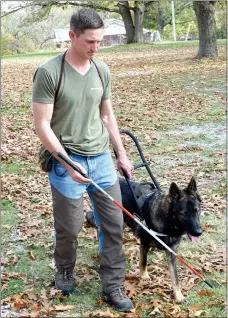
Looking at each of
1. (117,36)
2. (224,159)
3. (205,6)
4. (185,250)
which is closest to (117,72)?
(205,6)

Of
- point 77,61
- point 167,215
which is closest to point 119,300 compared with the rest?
point 167,215

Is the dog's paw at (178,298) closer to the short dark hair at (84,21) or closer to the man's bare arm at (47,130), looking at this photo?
the man's bare arm at (47,130)

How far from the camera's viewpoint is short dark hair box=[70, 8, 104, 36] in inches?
144

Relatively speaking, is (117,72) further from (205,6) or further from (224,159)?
(224,159)

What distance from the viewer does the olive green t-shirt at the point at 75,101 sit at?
12.1 ft

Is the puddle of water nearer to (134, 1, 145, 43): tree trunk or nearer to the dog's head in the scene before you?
the dog's head

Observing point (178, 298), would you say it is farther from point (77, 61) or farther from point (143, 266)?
point (77, 61)

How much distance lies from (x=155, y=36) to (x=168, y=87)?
5066cm

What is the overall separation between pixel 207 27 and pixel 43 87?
2044 centimetres

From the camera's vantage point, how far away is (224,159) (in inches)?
333

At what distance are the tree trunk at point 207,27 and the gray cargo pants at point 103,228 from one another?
19.7 m

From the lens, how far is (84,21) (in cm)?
365

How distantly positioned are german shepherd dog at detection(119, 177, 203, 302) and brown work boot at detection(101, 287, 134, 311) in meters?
0.46

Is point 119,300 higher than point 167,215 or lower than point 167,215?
lower
